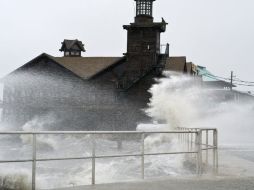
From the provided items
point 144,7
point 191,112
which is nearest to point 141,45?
point 144,7

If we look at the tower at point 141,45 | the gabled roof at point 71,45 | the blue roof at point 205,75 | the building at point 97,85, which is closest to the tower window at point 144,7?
the building at point 97,85

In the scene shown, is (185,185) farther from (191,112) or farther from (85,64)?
(85,64)

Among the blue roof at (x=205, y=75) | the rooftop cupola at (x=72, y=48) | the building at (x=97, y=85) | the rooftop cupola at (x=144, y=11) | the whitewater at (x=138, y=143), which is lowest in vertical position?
the whitewater at (x=138, y=143)

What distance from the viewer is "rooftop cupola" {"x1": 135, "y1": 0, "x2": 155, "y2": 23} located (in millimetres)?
51219

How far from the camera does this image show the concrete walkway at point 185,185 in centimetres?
886

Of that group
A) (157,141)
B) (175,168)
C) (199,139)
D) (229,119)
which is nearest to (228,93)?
(229,119)

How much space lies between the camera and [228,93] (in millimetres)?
74188

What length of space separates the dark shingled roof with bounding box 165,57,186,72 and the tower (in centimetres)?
184

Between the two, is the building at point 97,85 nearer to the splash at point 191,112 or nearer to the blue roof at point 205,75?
the splash at point 191,112

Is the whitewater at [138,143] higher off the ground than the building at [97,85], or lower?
lower

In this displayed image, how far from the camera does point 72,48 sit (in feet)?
242

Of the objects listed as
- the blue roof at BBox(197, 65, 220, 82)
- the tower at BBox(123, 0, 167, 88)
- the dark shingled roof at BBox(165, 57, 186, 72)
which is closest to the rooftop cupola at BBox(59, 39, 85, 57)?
the blue roof at BBox(197, 65, 220, 82)

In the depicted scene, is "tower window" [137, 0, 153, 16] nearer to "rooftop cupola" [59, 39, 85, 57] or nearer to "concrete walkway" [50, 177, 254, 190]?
"rooftop cupola" [59, 39, 85, 57]

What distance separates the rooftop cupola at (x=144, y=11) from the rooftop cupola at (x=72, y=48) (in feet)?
75.3
